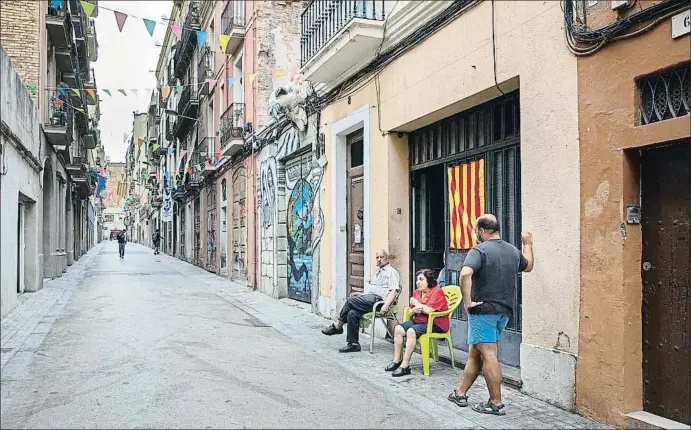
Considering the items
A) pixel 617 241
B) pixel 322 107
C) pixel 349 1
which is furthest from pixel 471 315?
pixel 322 107

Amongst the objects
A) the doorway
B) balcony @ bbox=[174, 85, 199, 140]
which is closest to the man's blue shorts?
the doorway

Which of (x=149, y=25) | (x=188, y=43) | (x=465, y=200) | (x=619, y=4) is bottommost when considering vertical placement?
(x=465, y=200)

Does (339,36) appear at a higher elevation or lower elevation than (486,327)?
higher

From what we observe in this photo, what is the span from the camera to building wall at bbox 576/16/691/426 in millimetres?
4859

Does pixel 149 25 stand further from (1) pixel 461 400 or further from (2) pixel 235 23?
(1) pixel 461 400

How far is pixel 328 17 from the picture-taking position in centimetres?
1067

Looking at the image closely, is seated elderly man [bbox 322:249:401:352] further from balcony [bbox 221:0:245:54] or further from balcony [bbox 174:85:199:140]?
balcony [bbox 174:85:199:140]

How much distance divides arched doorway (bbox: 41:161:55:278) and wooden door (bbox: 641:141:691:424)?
1860 cm

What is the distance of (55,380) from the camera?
639 centimetres

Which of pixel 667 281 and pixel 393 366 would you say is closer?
pixel 667 281

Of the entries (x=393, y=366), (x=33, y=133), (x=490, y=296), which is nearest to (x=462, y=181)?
(x=393, y=366)

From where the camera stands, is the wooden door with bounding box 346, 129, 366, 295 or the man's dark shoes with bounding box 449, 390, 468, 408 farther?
the wooden door with bounding box 346, 129, 366, 295

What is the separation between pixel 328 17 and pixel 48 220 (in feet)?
43.9

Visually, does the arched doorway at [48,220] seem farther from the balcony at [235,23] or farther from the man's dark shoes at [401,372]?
the man's dark shoes at [401,372]
